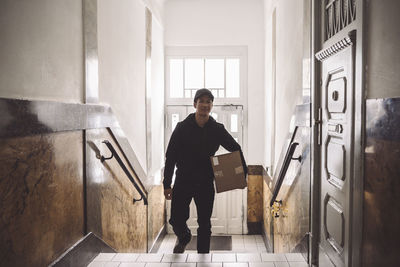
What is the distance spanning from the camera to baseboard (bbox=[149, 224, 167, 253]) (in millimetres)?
5363

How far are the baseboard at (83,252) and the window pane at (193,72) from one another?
405cm

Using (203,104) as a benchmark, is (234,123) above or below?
below

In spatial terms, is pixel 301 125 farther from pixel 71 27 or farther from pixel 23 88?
pixel 23 88

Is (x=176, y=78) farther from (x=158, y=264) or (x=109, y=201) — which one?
(x=158, y=264)

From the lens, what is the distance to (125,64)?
3982 millimetres

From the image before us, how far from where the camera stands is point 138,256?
10.4 ft

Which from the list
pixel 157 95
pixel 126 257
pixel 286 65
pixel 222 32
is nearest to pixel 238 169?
pixel 126 257

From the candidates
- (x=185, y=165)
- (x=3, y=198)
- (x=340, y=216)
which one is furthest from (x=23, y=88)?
(x=340, y=216)

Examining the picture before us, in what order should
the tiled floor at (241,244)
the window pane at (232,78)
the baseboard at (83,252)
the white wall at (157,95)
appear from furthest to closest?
the window pane at (232,78) < the tiled floor at (241,244) < the white wall at (157,95) < the baseboard at (83,252)

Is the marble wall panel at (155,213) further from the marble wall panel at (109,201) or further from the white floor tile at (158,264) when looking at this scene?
the white floor tile at (158,264)

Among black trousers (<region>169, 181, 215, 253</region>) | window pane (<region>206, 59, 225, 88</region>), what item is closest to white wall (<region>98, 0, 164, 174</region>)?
black trousers (<region>169, 181, 215, 253</region>)

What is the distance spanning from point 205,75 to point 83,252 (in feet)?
14.9

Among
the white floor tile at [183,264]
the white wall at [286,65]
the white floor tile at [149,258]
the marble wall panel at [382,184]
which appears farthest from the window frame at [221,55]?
the marble wall panel at [382,184]

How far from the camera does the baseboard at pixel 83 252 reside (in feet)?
8.00
